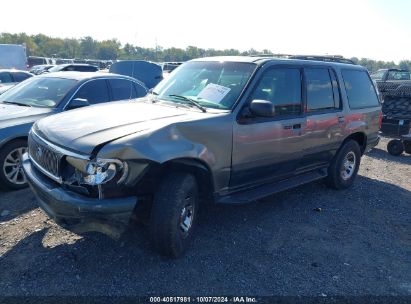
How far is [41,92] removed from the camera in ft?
19.9

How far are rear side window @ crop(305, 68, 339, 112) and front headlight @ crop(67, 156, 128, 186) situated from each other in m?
2.84

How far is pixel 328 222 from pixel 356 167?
1862 millimetres

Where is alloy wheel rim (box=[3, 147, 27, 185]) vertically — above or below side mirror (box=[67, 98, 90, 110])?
below

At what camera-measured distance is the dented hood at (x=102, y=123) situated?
10.4 feet

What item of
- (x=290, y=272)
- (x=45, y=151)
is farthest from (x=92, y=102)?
(x=290, y=272)

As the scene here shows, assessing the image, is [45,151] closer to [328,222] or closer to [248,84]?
[248,84]

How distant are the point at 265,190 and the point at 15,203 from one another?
319 cm

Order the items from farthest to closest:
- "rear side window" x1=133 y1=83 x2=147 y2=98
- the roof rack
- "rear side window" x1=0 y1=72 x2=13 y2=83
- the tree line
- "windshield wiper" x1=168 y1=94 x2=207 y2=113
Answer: the tree line < "rear side window" x1=0 y1=72 x2=13 y2=83 < "rear side window" x1=133 y1=83 x2=147 y2=98 < the roof rack < "windshield wiper" x1=168 y1=94 x2=207 y2=113

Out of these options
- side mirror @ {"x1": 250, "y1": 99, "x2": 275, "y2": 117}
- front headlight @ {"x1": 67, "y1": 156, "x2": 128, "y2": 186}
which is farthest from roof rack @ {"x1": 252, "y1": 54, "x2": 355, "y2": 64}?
front headlight @ {"x1": 67, "y1": 156, "x2": 128, "y2": 186}

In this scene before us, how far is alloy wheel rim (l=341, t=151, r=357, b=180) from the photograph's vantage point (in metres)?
6.01

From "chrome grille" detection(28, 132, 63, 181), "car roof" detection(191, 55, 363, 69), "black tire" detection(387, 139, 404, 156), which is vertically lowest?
"black tire" detection(387, 139, 404, 156)

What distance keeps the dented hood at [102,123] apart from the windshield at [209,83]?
1.10ft

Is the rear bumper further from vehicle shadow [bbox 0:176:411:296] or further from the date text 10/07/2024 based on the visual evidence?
the date text 10/07/2024

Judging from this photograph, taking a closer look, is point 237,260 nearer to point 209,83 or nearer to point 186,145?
point 186,145
